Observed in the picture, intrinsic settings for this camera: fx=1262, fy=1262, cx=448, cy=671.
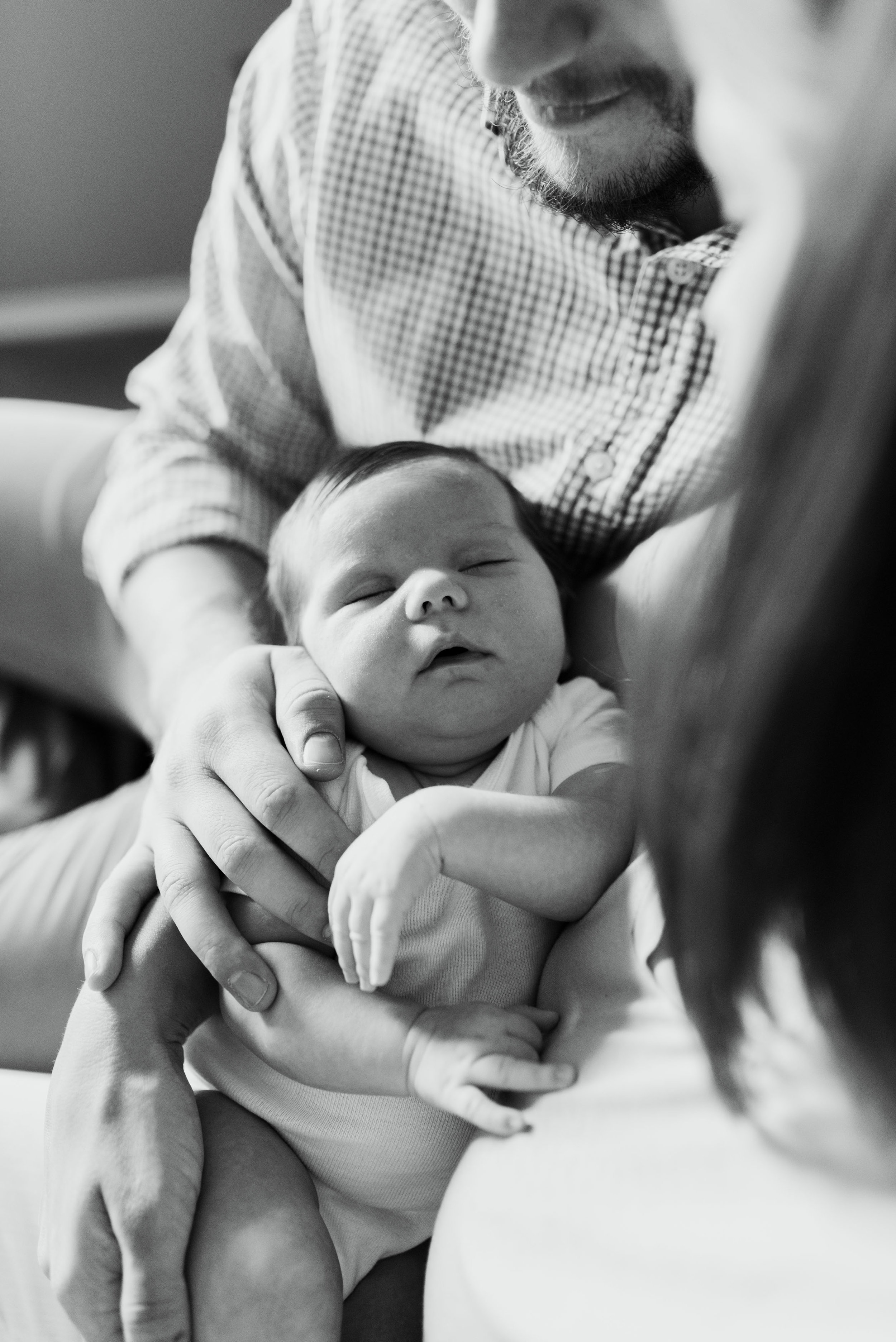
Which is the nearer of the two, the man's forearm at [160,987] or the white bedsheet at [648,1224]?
the white bedsheet at [648,1224]

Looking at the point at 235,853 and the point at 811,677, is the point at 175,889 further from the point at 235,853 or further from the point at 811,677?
the point at 811,677

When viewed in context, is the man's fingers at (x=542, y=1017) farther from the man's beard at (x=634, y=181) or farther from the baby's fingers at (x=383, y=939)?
the man's beard at (x=634, y=181)

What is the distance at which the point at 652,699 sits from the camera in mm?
522

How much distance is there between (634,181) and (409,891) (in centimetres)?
52

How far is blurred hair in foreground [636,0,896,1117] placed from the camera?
0.41 metres

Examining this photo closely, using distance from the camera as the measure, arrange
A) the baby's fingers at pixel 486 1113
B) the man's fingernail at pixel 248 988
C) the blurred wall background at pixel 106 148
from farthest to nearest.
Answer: the blurred wall background at pixel 106 148 → the man's fingernail at pixel 248 988 → the baby's fingers at pixel 486 1113

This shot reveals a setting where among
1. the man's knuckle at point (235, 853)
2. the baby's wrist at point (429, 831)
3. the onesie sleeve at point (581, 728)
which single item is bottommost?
the man's knuckle at point (235, 853)

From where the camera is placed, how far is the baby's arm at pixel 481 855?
0.70 meters

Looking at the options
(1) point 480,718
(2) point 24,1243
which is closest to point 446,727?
(1) point 480,718

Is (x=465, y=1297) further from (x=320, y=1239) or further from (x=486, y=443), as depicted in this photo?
(x=486, y=443)

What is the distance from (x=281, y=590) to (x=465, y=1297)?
55cm

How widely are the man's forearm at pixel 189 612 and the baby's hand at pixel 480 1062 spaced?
418mm

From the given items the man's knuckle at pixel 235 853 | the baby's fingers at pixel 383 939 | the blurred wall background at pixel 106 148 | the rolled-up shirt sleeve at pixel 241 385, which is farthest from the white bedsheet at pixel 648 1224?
the blurred wall background at pixel 106 148

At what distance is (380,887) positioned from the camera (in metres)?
0.69
